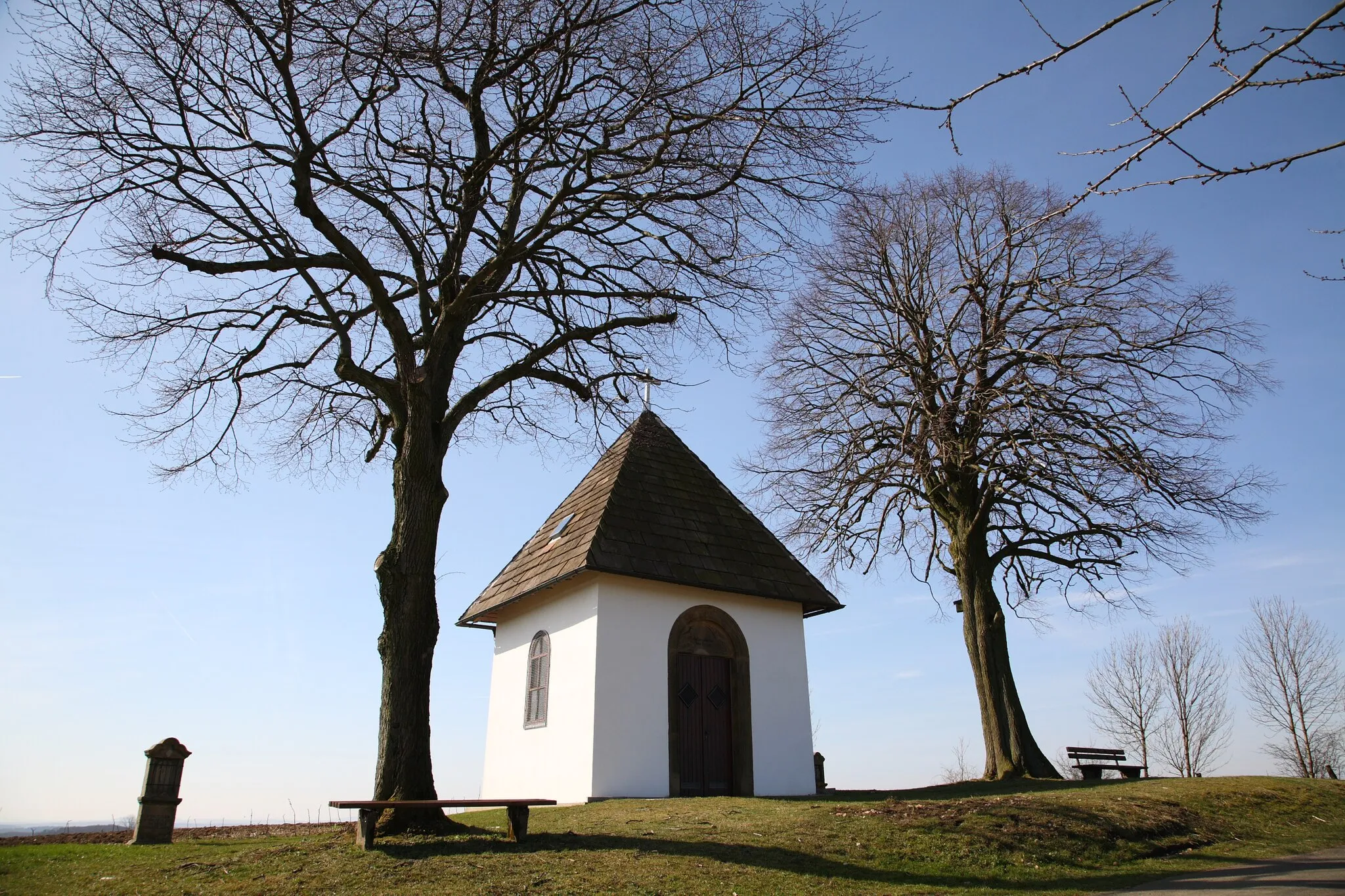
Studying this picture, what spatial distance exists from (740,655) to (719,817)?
5.59 m

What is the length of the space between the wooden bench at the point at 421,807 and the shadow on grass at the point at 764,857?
155mm

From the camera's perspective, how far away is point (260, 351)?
11766mm

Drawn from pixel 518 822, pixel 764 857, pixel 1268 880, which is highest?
pixel 518 822

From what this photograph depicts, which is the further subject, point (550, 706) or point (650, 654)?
point (550, 706)

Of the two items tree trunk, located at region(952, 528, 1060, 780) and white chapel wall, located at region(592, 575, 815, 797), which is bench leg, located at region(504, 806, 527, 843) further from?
tree trunk, located at region(952, 528, 1060, 780)

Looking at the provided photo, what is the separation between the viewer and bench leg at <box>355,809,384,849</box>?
26.8ft

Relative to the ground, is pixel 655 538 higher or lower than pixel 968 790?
higher

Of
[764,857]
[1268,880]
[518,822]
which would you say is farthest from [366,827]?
[1268,880]

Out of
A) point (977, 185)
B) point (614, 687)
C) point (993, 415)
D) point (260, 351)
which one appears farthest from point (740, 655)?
point (977, 185)

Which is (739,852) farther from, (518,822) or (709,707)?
(709,707)

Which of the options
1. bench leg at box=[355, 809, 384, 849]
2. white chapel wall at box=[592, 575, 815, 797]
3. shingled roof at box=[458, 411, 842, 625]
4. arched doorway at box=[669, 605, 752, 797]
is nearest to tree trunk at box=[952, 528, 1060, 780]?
shingled roof at box=[458, 411, 842, 625]

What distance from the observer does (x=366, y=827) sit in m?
8.20

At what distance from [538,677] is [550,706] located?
0.90 meters

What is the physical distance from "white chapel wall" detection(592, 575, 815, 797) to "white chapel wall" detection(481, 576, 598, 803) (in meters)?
0.24
